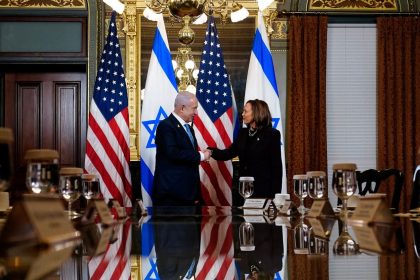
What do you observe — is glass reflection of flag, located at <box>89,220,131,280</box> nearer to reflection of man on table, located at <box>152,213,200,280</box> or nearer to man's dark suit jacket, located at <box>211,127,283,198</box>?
reflection of man on table, located at <box>152,213,200,280</box>

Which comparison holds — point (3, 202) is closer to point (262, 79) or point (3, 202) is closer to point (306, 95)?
point (262, 79)

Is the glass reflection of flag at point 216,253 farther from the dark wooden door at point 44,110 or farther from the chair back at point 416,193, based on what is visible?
the dark wooden door at point 44,110

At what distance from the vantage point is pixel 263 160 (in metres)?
5.94

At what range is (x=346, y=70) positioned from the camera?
8953 mm

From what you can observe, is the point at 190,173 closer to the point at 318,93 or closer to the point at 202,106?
the point at 202,106

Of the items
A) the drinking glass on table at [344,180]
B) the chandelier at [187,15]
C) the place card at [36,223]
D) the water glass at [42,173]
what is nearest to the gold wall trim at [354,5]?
the chandelier at [187,15]

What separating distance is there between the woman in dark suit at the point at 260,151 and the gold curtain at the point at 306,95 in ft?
8.31

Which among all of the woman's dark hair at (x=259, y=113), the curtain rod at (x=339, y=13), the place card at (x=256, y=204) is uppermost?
the curtain rod at (x=339, y=13)

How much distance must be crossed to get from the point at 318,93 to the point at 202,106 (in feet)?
6.37

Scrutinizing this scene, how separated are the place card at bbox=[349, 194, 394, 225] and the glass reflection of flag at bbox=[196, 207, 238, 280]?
0.39 meters

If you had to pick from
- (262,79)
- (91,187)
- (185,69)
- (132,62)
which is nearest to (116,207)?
(91,187)

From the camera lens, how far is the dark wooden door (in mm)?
8891

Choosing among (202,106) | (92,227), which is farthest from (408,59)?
(92,227)

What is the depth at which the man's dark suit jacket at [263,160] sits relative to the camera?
5.84 m
